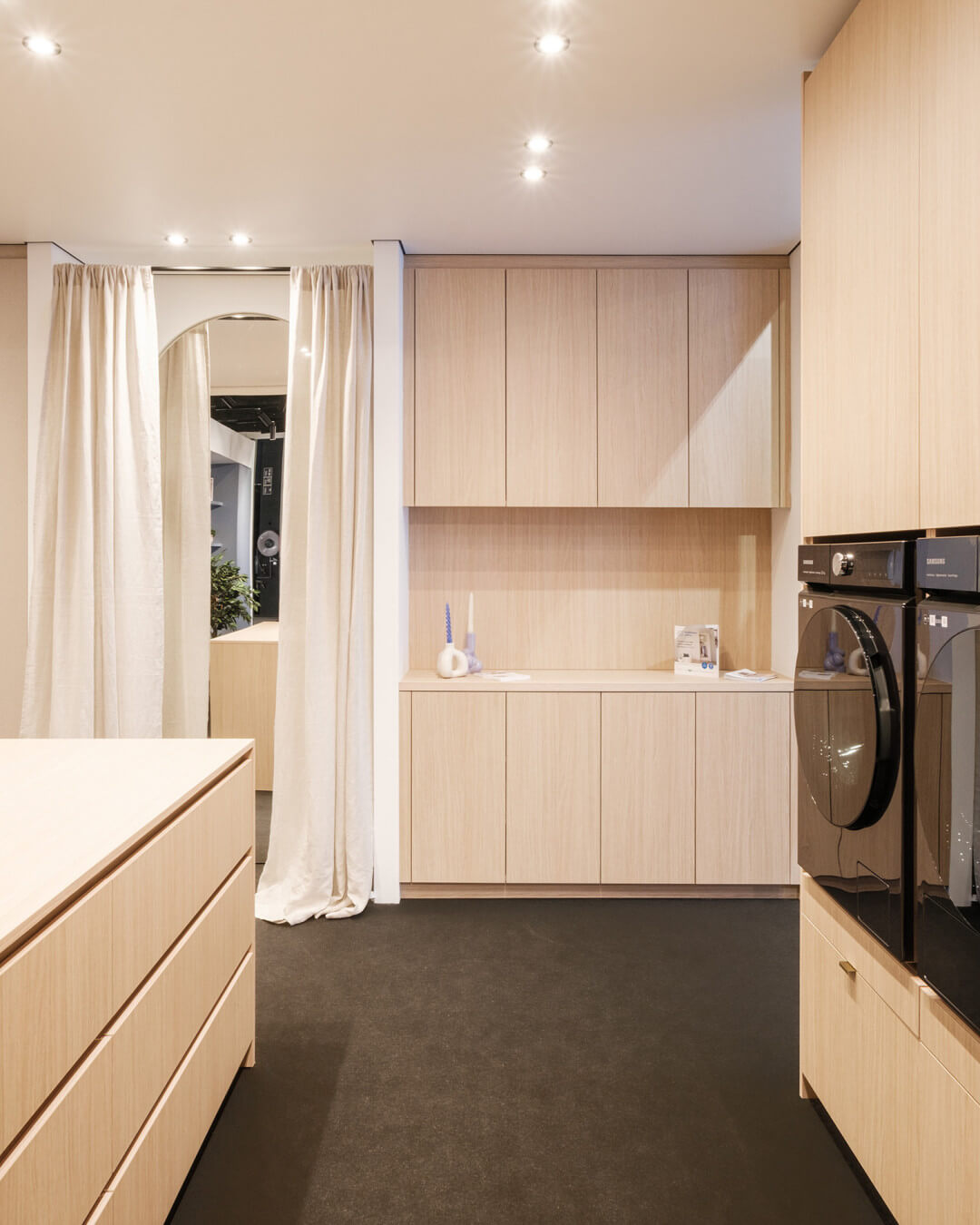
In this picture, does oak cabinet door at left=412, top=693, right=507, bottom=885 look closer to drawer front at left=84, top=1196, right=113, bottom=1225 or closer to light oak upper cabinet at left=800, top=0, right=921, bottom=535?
light oak upper cabinet at left=800, top=0, right=921, bottom=535

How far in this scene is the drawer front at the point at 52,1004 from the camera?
1.07m

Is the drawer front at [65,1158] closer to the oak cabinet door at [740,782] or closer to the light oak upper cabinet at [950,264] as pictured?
the light oak upper cabinet at [950,264]

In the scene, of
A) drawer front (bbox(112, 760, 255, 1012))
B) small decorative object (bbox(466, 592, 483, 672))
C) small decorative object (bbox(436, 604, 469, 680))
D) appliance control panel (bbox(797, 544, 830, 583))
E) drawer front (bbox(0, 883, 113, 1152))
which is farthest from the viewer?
small decorative object (bbox(466, 592, 483, 672))

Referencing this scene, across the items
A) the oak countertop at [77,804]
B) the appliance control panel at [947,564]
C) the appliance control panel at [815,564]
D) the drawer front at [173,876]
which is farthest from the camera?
the appliance control panel at [815,564]

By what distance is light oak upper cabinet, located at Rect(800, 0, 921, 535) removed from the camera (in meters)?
1.55

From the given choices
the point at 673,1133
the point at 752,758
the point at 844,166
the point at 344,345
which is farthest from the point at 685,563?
the point at 673,1133

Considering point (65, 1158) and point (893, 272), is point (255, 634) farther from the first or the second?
point (893, 272)

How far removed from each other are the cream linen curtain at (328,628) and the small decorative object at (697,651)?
1335mm

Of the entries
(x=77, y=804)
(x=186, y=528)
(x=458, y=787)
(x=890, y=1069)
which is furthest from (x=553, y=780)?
(x=77, y=804)

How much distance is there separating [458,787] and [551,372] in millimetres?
1752

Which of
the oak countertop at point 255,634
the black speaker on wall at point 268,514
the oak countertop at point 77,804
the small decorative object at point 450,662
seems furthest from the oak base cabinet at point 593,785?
the oak countertop at point 77,804

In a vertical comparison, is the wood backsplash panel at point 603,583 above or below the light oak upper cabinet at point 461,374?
below

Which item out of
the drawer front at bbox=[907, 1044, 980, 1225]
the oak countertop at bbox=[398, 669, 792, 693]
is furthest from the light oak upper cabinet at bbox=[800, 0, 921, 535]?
the oak countertop at bbox=[398, 669, 792, 693]

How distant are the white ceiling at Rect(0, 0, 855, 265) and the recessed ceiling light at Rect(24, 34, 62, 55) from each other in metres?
0.03
